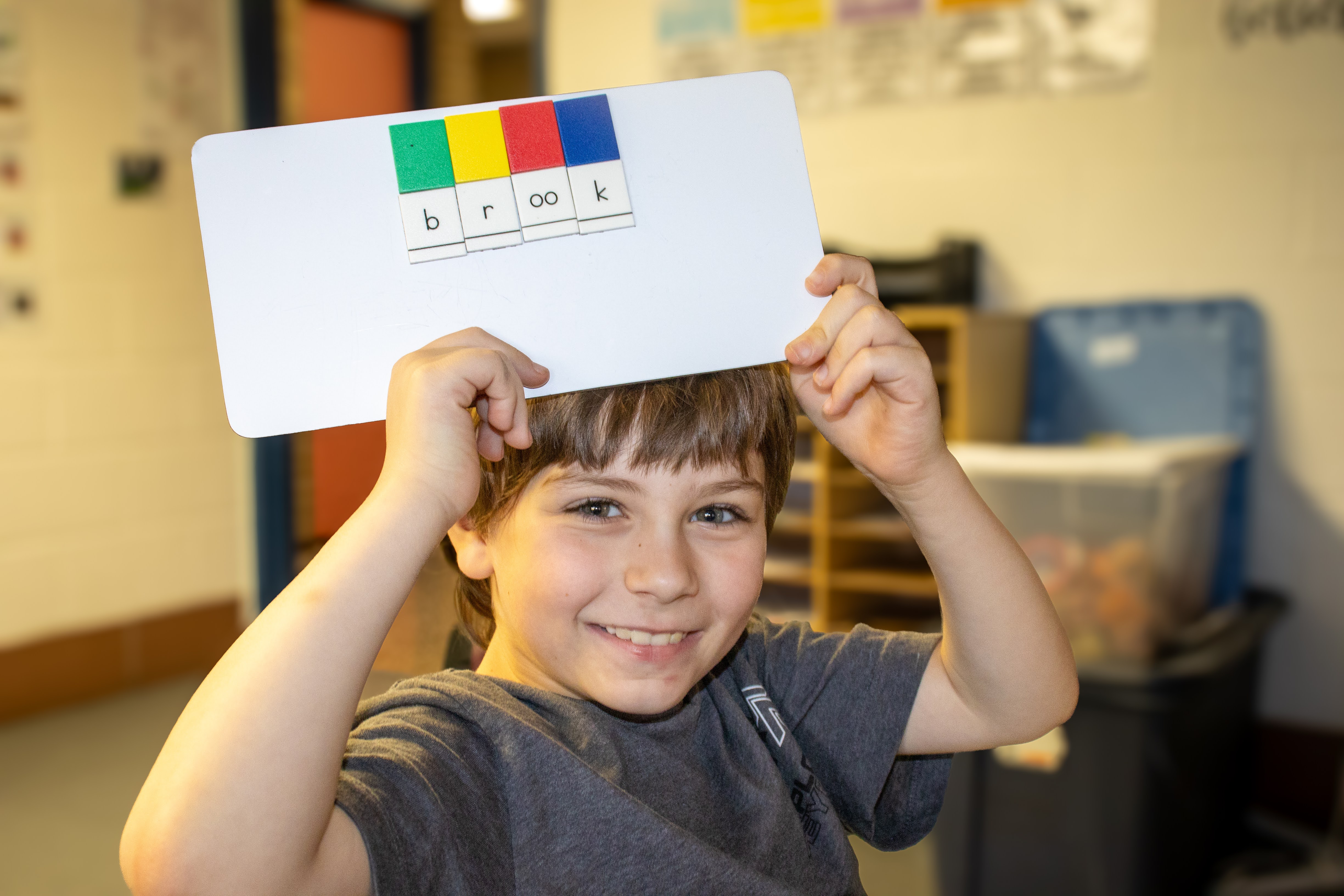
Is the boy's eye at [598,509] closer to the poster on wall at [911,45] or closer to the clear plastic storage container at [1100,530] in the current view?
the clear plastic storage container at [1100,530]

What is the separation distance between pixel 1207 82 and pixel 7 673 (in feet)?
8.92

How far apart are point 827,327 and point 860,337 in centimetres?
2

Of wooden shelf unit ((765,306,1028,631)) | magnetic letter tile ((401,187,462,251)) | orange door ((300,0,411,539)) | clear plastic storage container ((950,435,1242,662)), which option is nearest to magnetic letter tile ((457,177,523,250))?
magnetic letter tile ((401,187,462,251))

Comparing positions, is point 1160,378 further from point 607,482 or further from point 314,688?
point 314,688

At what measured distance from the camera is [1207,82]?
200cm

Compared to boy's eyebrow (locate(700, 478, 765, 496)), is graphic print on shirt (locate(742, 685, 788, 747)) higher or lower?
lower

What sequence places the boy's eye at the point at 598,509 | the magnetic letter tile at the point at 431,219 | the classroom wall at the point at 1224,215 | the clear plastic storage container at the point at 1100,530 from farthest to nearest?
1. the classroom wall at the point at 1224,215
2. the clear plastic storage container at the point at 1100,530
3. the boy's eye at the point at 598,509
4. the magnetic letter tile at the point at 431,219

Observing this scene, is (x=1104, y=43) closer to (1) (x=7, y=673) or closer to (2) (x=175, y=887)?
(2) (x=175, y=887)

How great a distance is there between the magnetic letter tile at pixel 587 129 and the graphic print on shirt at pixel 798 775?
37 centimetres

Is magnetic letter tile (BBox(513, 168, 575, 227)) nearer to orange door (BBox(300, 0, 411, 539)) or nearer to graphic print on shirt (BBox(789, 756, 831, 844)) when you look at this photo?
graphic print on shirt (BBox(789, 756, 831, 844))

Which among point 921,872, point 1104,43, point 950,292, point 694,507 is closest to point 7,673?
point 921,872

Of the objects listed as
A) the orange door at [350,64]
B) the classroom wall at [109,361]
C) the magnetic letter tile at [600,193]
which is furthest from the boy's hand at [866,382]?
the classroom wall at [109,361]

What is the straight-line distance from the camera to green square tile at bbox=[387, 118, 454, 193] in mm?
547

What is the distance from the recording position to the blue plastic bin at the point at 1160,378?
197 cm
